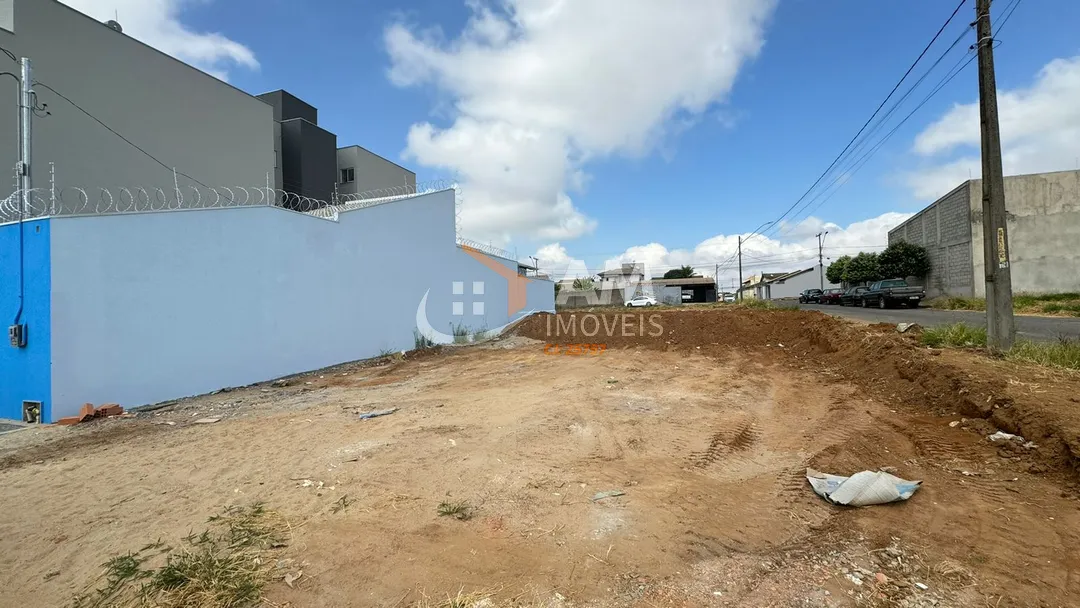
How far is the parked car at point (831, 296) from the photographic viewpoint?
3012 cm

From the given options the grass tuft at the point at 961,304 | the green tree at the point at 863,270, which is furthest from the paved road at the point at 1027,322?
the green tree at the point at 863,270

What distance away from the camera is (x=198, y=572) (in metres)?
2.46

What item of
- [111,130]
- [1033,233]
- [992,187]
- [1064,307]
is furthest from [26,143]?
[1033,233]

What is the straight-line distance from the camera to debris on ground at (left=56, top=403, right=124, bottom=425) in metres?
6.29

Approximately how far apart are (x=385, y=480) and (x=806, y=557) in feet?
9.93

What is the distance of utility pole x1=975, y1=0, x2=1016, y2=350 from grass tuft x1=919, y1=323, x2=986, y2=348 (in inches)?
34.0

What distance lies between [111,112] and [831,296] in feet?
118

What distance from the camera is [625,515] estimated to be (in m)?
3.22

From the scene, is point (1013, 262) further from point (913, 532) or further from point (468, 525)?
point (468, 525)

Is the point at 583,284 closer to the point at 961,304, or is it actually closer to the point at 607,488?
the point at 961,304

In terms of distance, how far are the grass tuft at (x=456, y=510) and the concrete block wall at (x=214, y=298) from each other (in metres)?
6.49

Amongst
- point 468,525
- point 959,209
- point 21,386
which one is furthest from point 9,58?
point 959,209

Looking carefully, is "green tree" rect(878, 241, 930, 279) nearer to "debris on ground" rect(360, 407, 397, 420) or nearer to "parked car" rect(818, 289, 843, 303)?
"parked car" rect(818, 289, 843, 303)

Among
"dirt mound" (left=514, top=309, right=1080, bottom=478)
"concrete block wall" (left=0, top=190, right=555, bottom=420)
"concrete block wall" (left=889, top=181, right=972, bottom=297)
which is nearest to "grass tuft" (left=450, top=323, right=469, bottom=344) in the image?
"concrete block wall" (left=0, top=190, right=555, bottom=420)
